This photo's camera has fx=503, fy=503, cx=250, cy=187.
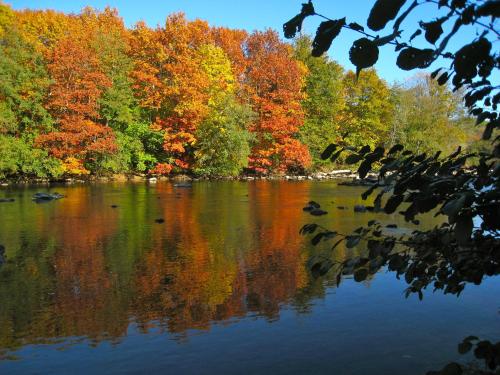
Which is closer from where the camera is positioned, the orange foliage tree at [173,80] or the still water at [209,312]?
the still water at [209,312]

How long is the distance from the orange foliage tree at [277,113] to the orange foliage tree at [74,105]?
14.0 m

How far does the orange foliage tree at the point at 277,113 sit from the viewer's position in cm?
4653

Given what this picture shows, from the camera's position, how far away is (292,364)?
575 centimetres

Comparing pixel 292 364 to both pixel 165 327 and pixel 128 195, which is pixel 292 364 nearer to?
pixel 165 327

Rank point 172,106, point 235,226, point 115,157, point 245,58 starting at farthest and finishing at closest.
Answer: point 245,58
point 172,106
point 115,157
point 235,226

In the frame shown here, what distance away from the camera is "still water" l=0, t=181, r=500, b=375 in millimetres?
5867

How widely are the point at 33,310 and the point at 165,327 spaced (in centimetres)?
224

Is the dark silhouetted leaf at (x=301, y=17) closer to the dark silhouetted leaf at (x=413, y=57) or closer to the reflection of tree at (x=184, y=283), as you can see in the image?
the dark silhouetted leaf at (x=413, y=57)

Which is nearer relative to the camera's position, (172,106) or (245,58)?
Result: (172,106)

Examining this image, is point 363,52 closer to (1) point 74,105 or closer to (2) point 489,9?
(2) point 489,9

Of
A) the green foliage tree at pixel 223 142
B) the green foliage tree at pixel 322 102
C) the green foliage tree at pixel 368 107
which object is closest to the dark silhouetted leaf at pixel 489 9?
the green foliage tree at pixel 223 142

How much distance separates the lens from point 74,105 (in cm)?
3847

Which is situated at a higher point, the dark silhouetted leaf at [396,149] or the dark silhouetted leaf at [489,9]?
the dark silhouetted leaf at [489,9]

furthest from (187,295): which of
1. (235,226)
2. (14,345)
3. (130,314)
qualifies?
(235,226)
